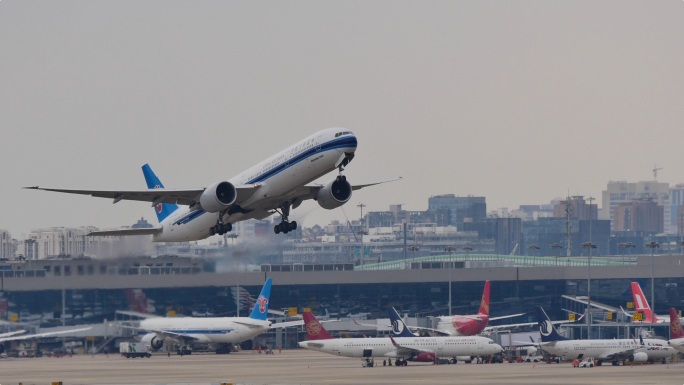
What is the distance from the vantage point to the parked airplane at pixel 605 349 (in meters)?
116

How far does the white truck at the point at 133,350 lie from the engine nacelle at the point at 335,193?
183 ft

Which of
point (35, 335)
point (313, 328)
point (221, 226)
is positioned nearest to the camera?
point (221, 226)

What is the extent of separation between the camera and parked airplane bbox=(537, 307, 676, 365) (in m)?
116

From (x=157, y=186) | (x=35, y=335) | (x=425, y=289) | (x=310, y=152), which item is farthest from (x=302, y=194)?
(x=425, y=289)

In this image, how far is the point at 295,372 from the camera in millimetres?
106812

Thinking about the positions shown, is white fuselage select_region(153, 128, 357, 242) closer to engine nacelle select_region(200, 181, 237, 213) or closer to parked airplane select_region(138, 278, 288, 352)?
engine nacelle select_region(200, 181, 237, 213)

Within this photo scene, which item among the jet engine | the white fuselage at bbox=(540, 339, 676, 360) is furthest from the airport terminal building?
the jet engine

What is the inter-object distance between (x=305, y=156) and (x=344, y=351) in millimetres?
46215

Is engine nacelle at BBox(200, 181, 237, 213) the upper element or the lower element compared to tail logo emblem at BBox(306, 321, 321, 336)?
upper

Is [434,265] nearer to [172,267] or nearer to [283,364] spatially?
[172,267]

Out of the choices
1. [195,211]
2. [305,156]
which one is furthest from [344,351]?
[305,156]

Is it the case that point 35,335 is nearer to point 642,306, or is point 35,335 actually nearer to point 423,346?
point 423,346

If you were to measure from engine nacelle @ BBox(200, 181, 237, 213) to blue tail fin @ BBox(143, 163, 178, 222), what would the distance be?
16126 mm

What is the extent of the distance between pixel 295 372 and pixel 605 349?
2688 centimetres
